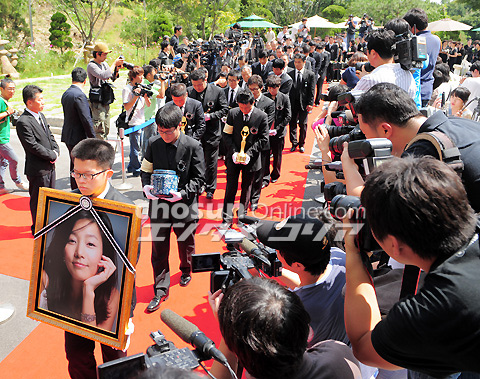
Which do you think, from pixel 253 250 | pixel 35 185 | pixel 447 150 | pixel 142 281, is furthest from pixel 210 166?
pixel 447 150

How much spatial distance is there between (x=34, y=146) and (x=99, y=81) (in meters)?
2.65

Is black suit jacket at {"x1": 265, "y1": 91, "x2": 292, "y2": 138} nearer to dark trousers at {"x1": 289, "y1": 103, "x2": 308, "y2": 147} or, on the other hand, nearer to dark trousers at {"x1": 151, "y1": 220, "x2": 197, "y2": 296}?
dark trousers at {"x1": 289, "y1": 103, "x2": 308, "y2": 147}

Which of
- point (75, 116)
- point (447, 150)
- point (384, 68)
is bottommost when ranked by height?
point (75, 116)

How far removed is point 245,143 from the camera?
5957 mm

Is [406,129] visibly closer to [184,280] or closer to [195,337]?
[195,337]

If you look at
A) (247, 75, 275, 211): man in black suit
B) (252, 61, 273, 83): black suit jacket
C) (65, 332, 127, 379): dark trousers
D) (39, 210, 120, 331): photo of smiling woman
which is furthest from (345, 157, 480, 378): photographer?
(252, 61, 273, 83): black suit jacket

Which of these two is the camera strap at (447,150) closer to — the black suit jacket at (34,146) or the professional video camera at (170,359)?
the professional video camera at (170,359)

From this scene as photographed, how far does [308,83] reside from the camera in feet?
31.3

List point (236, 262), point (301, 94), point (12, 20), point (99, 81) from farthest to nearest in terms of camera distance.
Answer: point (12, 20) < point (301, 94) < point (99, 81) < point (236, 262)

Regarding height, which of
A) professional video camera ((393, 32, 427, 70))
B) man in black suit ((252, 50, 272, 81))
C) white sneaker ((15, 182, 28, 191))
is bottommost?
white sneaker ((15, 182, 28, 191))

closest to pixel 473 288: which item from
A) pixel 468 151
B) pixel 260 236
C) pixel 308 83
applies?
pixel 468 151

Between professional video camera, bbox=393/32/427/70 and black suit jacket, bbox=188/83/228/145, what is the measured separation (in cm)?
392

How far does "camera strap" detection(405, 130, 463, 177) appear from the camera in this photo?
1.99 metres

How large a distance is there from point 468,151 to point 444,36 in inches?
1703
